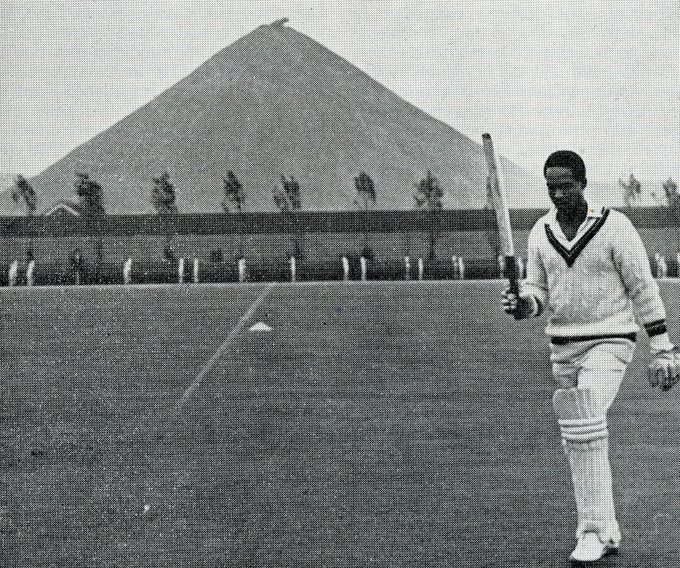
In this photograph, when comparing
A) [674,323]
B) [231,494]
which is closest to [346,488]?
[231,494]

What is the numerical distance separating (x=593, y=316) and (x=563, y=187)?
626mm

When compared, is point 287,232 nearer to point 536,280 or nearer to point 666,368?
point 536,280

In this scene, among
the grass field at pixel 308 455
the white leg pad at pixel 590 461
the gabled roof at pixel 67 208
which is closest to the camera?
the white leg pad at pixel 590 461

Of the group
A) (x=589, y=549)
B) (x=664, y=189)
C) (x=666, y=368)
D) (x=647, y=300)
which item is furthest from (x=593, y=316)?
(x=664, y=189)

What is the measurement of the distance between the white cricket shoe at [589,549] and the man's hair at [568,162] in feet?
5.45

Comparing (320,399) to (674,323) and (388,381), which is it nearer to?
(388,381)

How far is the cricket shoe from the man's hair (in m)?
1.66

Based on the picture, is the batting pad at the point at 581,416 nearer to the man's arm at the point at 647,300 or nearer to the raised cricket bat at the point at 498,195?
the man's arm at the point at 647,300

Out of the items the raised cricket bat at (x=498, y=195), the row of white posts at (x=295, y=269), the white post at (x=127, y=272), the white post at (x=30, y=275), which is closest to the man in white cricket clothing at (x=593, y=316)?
the raised cricket bat at (x=498, y=195)

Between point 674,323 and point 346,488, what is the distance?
1252cm

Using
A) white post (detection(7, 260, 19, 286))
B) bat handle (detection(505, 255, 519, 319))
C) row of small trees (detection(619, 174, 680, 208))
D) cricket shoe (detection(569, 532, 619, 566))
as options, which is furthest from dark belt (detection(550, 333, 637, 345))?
row of small trees (detection(619, 174, 680, 208))

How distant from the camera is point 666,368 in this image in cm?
433

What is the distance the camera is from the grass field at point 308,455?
476 centimetres

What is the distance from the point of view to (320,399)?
9336 mm
